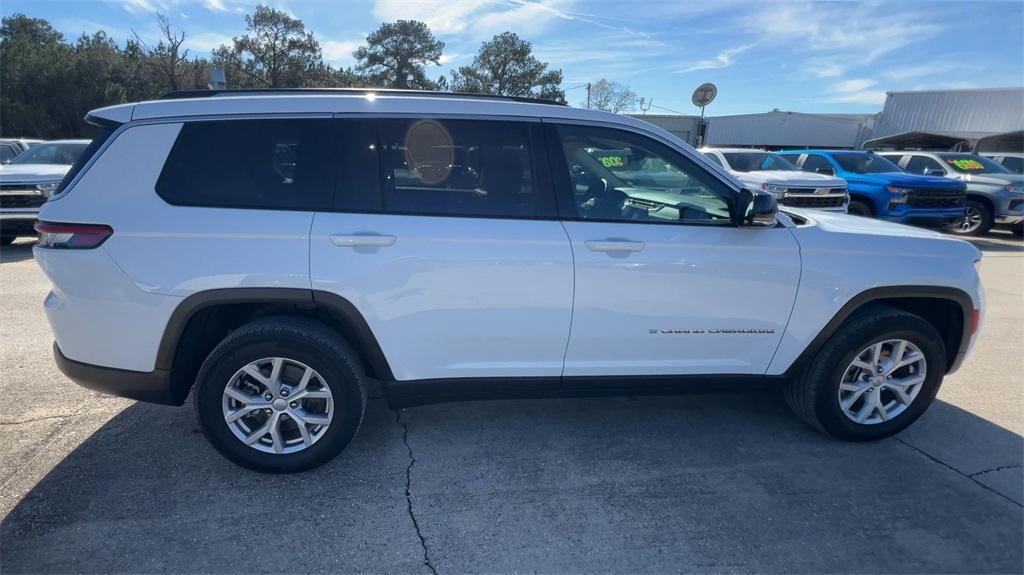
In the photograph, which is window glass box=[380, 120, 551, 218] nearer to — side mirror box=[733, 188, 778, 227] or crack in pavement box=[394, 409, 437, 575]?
side mirror box=[733, 188, 778, 227]

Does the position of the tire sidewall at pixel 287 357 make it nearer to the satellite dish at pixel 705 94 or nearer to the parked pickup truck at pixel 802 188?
the parked pickup truck at pixel 802 188

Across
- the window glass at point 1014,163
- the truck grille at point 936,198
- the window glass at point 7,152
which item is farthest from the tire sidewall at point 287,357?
the window glass at point 1014,163

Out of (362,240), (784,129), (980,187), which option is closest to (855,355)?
(362,240)

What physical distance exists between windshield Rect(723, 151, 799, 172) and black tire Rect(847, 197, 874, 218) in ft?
4.43

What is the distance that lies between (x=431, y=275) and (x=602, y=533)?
4.70ft

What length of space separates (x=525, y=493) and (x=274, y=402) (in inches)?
53.1

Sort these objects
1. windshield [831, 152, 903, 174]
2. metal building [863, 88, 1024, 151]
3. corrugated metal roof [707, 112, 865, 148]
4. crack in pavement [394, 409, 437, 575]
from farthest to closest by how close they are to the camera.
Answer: corrugated metal roof [707, 112, 865, 148] → metal building [863, 88, 1024, 151] → windshield [831, 152, 903, 174] → crack in pavement [394, 409, 437, 575]

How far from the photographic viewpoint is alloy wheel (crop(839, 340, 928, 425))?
3174mm

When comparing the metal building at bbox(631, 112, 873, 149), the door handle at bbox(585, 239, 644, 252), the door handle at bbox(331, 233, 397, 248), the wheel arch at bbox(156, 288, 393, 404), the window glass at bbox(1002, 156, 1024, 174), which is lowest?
the wheel arch at bbox(156, 288, 393, 404)

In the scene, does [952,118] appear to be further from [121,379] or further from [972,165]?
[121,379]

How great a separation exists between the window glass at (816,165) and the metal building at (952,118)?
2460 centimetres

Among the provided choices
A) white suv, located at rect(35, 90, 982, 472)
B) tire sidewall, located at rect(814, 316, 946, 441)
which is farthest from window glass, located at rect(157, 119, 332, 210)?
tire sidewall, located at rect(814, 316, 946, 441)

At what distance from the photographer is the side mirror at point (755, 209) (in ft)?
9.07

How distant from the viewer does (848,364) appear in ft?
10.2
